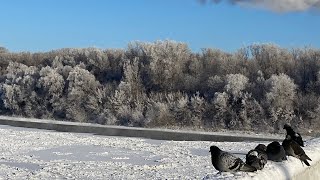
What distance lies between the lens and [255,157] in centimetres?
654

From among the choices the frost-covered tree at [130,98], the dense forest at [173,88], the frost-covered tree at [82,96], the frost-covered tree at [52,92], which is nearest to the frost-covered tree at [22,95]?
the dense forest at [173,88]

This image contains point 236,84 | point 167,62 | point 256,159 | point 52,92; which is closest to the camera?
point 256,159

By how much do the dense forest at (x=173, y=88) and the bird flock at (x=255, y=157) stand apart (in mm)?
26255

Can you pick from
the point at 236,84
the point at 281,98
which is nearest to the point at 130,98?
the point at 236,84

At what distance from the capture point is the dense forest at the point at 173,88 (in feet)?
124

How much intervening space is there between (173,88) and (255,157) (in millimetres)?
39351

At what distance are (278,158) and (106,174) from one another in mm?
7586

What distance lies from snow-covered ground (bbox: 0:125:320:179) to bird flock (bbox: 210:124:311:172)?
0.42ft

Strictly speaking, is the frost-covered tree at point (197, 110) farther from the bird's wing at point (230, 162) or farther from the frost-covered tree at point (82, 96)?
the bird's wing at point (230, 162)

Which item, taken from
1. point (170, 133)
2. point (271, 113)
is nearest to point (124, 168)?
point (170, 133)

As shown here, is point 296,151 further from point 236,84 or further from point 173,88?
point 173,88

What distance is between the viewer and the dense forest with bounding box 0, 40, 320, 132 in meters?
37.8

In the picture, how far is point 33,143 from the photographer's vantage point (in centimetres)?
2356

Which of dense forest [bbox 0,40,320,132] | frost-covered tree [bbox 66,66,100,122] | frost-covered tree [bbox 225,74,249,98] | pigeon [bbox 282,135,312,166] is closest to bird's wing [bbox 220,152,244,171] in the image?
pigeon [bbox 282,135,312,166]
